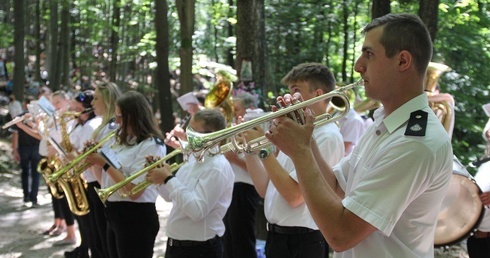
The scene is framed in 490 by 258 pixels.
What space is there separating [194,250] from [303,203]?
101 centimetres

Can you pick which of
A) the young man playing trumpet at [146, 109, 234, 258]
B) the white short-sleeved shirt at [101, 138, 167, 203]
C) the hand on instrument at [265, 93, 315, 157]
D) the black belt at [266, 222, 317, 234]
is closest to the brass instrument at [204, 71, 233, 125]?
the white short-sleeved shirt at [101, 138, 167, 203]

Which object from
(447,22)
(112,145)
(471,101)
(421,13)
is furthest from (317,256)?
(447,22)

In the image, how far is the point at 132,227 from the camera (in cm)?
521

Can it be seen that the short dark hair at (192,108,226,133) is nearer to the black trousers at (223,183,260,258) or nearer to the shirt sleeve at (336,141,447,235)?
the black trousers at (223,183,260,258)

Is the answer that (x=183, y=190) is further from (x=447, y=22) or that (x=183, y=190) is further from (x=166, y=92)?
(x=166, y=92)

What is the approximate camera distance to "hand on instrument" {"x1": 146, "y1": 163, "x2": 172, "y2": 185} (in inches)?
176

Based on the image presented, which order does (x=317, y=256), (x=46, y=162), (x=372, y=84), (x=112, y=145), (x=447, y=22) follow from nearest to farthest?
(x=372, y=84) → (x=317, y=256) → (x=112, y=145) → (x=46, y=162) → (x=447, y=22)

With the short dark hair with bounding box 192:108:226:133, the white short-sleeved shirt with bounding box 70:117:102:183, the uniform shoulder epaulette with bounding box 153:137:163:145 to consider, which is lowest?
the white short-sleeved shirt with bounding box 70:117:102:183

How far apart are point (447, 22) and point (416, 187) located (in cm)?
864

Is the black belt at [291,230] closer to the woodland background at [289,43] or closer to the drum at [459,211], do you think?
the drum at [459,211]

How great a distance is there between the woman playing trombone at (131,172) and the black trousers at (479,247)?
2.72 m

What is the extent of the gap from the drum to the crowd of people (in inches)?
3.7

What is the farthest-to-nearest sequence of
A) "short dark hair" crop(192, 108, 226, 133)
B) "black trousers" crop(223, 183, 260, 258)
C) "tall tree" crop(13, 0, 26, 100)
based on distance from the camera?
"tall tree" crop(13, 0, 26, 100) → "black trousers" crop(223, 183, 260, 258) → "short dark hair" crop(192, 108, 226, 133)

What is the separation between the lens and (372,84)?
238 centimetres
